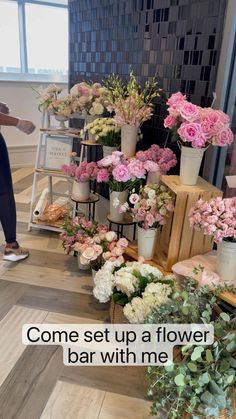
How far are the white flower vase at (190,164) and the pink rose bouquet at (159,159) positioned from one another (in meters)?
0.21

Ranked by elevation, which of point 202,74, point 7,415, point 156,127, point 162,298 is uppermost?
point 202,74

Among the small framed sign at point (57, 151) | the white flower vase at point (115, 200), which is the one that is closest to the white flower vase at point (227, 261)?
the white flower vase at point (115, 200)

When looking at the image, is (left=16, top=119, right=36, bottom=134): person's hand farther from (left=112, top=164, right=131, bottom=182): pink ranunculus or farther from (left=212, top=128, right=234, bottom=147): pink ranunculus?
(left=212, top=128, right=234, bottom=147): pink ranunculus

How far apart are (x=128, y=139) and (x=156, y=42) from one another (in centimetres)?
63

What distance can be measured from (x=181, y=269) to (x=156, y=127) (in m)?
1.03

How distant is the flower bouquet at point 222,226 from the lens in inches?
52.2

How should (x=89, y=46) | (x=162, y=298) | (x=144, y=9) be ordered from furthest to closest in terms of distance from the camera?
(x=89, y=46) → (x=144, y=9) → (x=162, y=298)

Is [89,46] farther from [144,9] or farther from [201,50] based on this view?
[201,50]

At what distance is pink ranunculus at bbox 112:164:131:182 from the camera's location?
1826 mm

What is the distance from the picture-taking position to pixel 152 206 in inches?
66.9

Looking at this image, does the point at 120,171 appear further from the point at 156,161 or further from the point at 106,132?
the point at 106,132

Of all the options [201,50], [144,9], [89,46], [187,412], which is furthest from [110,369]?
[89,46]

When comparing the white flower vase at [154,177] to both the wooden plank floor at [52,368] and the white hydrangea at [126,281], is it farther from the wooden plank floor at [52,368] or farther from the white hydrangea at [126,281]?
the wooden plank floor at [52,368]

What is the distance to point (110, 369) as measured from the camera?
1.58 m
